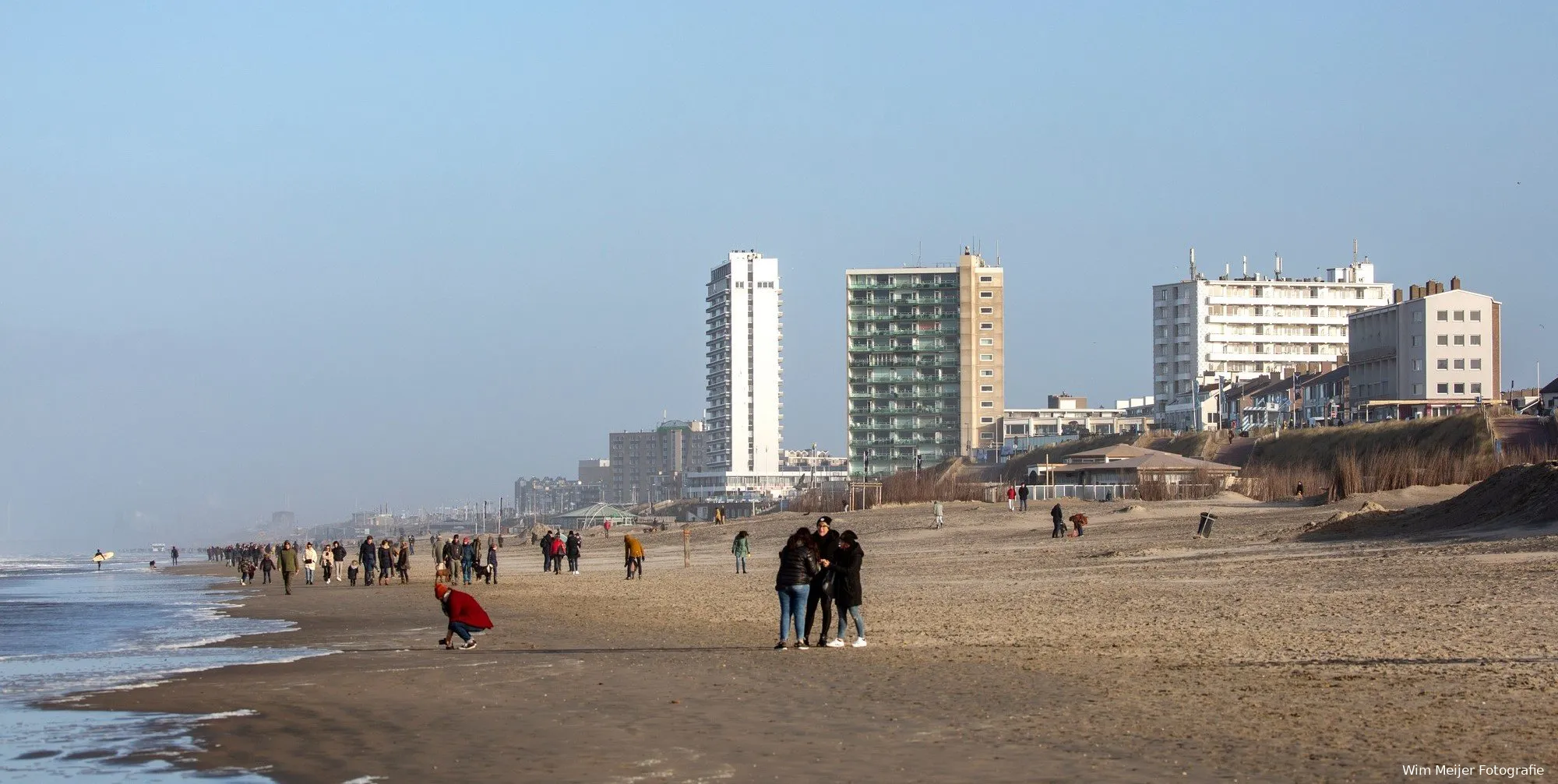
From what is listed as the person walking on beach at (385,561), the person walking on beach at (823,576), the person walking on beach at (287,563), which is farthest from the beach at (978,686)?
the person walking on beach at (385,561)

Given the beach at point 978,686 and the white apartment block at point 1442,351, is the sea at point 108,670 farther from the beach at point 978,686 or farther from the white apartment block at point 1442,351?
the white apartment block at point 1442,351

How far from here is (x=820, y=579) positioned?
59.5 feet

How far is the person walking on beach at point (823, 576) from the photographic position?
17828 millimetres

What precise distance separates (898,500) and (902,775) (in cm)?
7716

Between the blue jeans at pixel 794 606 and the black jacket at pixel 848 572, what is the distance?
447 mm

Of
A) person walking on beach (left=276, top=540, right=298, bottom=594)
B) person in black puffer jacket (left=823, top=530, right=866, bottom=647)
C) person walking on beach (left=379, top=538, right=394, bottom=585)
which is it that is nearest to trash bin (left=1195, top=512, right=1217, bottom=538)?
person walking on beach (left=379, top=538, right=394, bottom=585)

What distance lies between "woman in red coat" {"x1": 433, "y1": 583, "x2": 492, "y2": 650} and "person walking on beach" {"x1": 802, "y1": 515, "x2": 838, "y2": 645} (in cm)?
436

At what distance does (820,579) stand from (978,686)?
4.33m

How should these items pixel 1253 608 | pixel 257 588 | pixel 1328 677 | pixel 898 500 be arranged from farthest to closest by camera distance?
pixel 898 500, pixel 257 588, pixel 1253 608, pixel 1328 677

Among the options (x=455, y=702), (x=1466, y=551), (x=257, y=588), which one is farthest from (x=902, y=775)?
(x=257, y=588)

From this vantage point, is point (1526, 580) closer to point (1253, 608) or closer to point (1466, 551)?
point (1253, 608)

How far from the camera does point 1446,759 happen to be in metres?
9.38

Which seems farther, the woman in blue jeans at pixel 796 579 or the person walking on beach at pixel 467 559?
the person walking on beach at pixel 467 559

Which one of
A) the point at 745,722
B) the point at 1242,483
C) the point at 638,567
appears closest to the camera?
the point at 745,722
